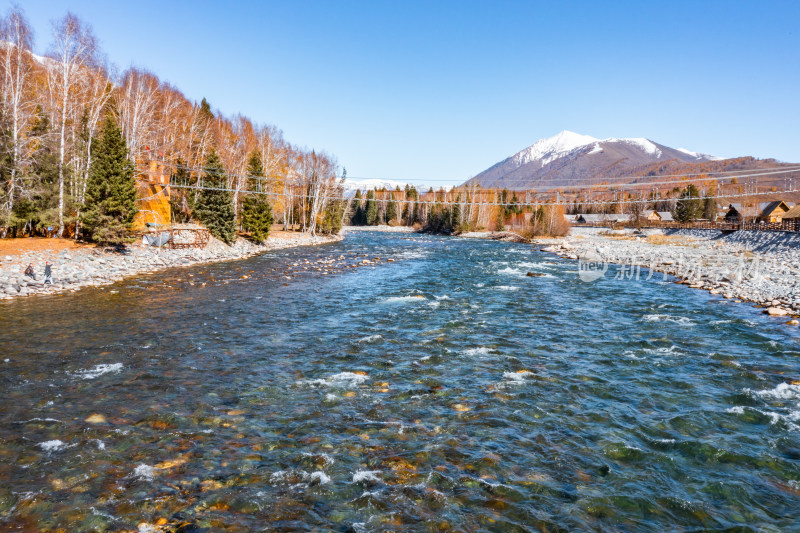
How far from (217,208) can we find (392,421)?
3618 centimetres

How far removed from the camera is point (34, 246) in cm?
2420

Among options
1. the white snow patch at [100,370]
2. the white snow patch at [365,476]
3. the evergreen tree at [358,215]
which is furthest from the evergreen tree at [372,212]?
the white snow patch at [365,476]

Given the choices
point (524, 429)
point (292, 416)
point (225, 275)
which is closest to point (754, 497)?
point (524, 429)

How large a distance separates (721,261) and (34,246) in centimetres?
4746

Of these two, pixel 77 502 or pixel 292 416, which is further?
pixel 292 416

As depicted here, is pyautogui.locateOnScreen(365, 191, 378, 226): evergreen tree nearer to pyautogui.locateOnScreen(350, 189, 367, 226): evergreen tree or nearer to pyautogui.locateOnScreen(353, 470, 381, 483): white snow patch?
pyautogui.locateOnScreen(350, 189, 367, 226): evergreen tree

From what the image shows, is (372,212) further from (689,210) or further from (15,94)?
(15,94)

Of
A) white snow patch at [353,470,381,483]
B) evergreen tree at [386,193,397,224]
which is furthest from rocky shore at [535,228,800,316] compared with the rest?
evergreen tree at [386,193,397,224]

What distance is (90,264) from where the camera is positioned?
24.0 meters

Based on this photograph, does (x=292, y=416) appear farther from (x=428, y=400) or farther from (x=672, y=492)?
(x=672, y=492)

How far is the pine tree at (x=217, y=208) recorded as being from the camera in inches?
1529

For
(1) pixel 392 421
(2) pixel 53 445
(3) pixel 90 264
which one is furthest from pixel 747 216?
(2) pixel 53 445

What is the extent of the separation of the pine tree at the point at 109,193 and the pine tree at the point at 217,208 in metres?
10.3

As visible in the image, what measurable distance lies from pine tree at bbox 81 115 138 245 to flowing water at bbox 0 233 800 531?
12211 millimetres
